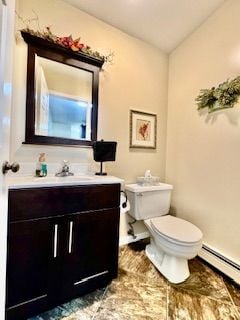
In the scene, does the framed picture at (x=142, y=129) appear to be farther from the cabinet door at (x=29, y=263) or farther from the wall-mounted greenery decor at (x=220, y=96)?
the cabinet door at (x=29, y=263)

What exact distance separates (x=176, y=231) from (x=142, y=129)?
A: 3.67ft

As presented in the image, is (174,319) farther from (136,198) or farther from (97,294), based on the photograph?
(136,198)

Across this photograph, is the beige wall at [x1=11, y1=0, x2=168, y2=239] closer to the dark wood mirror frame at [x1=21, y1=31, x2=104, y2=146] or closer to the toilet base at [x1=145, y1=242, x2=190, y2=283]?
the dark wood mirror frame at [x1=21, y1=31, x2=104, y2=146]

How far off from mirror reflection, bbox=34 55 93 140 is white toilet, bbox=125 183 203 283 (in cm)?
81

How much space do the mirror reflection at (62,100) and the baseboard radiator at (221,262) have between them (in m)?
1.58

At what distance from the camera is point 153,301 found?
1280 millimetres

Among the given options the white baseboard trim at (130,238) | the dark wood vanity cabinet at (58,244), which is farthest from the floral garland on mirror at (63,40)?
the white baseboard trim at (130,238)

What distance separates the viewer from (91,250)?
1263mm

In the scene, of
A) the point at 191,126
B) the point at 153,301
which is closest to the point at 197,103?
the point at 191,126

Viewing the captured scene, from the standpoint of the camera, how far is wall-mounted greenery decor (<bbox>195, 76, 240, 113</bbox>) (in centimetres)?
152

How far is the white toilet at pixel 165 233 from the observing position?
4.64 feet

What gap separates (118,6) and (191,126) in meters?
1.34

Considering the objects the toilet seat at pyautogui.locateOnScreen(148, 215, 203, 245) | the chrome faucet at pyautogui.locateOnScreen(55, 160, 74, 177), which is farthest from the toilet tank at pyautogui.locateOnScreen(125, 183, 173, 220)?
the chrome faucet at pyautogui.locateOnScreen(55, 160, 74, 177)

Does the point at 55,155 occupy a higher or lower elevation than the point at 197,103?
lower
